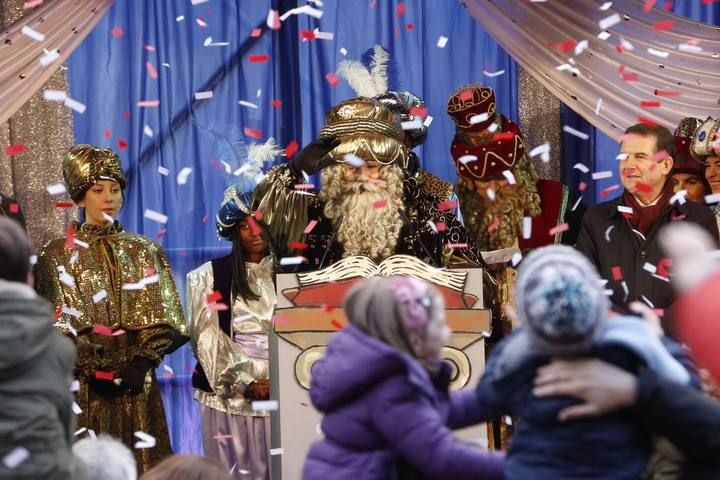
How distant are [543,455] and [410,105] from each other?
4.53m

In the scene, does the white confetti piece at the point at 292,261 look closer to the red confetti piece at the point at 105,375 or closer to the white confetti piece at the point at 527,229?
the red confetti piece at the point at 105,375

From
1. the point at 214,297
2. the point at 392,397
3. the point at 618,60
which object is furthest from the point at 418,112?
the point at 392,397

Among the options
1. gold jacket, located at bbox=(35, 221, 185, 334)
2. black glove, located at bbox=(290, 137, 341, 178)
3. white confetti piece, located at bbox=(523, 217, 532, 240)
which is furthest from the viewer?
white confetti piece, located at bbox=(523, 217, 532, 240)

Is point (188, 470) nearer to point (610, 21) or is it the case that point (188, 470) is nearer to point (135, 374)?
point (135, 374)

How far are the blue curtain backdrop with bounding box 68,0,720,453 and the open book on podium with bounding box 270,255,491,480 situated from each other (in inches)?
118

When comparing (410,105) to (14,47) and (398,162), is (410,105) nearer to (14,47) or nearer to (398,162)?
(398,162)

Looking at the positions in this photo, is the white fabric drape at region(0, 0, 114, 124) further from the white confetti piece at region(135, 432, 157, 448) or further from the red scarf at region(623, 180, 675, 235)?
the red scarf at region(623, 180, 675, 235)

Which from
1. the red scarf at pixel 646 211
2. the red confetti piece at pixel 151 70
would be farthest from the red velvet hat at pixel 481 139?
the red confetti piece at pixel 151 70

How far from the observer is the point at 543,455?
2.89 metres

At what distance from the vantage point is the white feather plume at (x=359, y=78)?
7258mm

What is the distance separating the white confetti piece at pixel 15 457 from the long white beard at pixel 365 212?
2423mm

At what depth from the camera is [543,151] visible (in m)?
7.72

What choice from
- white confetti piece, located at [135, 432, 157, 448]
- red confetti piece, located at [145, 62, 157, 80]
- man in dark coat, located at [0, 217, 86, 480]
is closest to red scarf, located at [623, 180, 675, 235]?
white confetti piece, located at [135, 432, 157, 448]

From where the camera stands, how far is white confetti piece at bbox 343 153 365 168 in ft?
18.5
